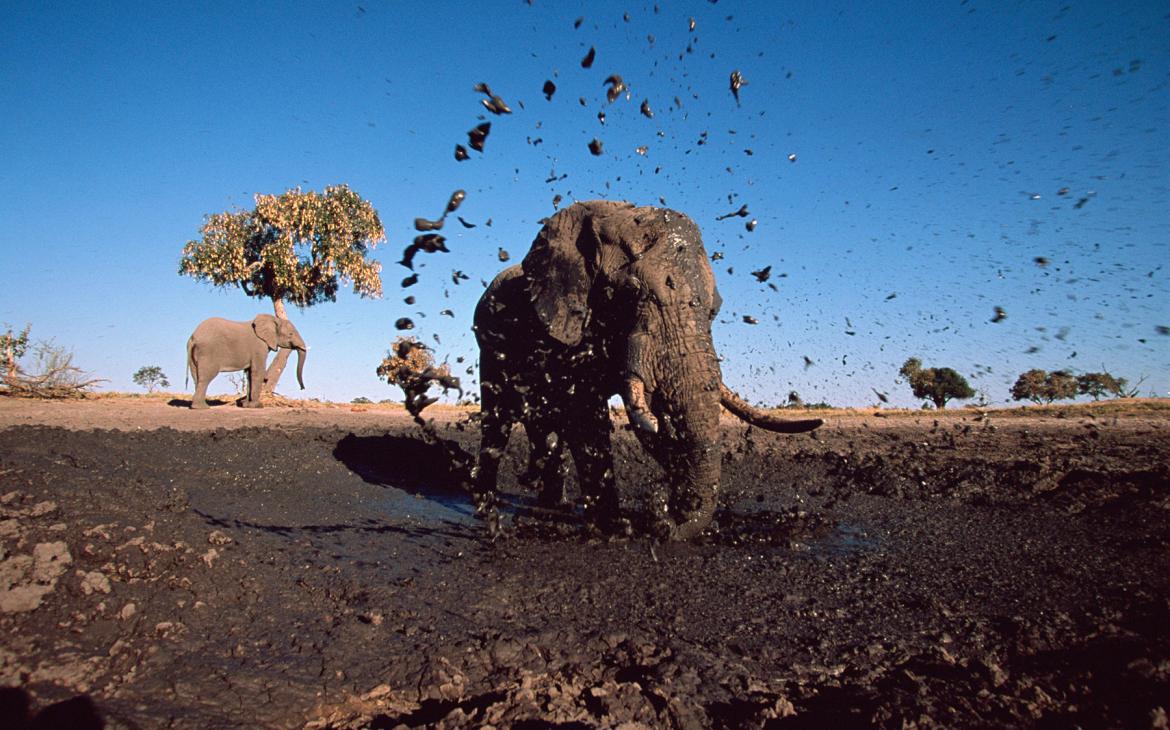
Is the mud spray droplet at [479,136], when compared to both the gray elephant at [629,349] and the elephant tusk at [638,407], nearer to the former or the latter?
the gray elephant at [629,349]

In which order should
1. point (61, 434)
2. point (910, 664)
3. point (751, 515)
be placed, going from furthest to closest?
point (61, 434) < point (751, 515) < point (910, 664)

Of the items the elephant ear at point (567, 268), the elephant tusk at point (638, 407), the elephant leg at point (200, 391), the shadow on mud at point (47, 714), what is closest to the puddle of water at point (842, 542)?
the elephant tusk at point (638, 407)

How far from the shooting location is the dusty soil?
8.09 ft

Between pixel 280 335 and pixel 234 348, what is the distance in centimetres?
177

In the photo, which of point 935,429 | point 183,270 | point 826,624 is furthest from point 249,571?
point 183,270

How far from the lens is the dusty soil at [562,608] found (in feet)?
8.09

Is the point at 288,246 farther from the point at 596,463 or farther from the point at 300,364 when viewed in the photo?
the point at 596,463

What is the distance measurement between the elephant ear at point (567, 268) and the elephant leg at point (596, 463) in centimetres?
97

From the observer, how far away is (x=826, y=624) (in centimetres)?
351

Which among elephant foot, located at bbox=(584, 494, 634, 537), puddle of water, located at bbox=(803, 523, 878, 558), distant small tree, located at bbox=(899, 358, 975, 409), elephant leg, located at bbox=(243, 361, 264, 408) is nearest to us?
puddle of water, located at bbox=(803, 523, 878, 558)

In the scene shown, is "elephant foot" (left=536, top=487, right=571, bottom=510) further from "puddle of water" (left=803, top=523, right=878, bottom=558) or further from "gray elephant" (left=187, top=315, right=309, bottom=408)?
"gray elephant" (left=187, top=315, right=309, bottom=408)

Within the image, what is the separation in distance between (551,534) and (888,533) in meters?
3.16

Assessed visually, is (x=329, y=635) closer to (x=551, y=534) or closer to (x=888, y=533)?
(x=551, y=534)

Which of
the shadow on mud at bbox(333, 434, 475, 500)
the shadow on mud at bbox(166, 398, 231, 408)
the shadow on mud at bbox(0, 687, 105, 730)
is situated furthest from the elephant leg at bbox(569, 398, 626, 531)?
the shadow on mud at bbox(166, 398, 231, 408)
